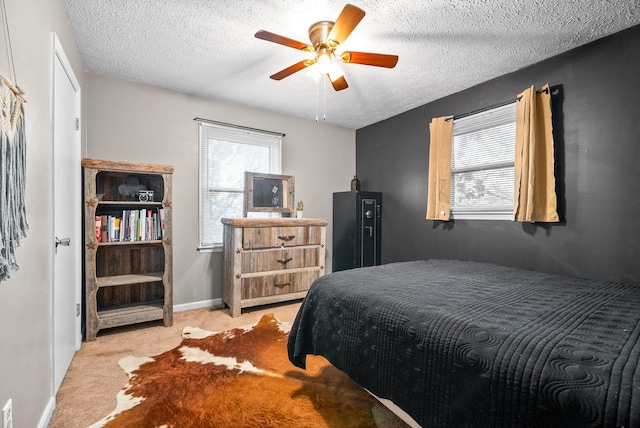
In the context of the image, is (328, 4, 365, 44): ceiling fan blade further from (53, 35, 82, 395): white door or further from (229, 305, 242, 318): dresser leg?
(229, 305, 242, 318): dresser leg

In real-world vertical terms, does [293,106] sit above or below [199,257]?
above

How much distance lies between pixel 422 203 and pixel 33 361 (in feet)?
11.5

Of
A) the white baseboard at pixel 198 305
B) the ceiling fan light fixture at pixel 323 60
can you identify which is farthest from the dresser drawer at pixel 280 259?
the ceiling fan light fixture at pixel 323 60

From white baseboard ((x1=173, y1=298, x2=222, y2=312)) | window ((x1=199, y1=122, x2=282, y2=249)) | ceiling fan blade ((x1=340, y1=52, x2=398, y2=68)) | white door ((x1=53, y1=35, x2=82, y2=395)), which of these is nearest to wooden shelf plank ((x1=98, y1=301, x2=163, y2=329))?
white door ((x1=53, y1=35, x2=82, y2=395))

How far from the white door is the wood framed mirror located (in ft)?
5.13

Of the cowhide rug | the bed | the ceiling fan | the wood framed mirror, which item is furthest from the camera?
the wood framed mirror

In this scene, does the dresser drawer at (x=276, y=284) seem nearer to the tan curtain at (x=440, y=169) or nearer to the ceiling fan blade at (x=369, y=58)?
the tan curtain at (x=440, y=169)

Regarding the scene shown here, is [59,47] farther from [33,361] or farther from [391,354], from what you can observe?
[391,354]

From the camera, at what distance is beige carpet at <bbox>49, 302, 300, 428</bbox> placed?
1592 millimetres

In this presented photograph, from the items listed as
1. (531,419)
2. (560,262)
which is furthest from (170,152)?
(560,262)

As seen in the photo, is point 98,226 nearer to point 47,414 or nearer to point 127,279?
point 127,279

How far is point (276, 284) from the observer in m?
3.27

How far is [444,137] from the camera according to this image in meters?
3.29

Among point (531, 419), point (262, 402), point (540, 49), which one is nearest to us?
point (531, 419)
